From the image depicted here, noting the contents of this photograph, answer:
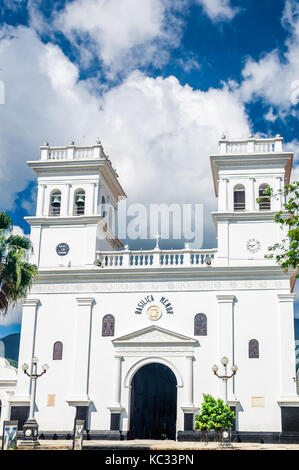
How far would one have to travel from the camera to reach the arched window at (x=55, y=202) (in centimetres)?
3447

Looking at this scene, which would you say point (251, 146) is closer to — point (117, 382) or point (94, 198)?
point (94, 198)

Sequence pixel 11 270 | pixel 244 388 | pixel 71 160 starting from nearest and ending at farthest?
1. pixel 11 270
2. pixel 244 388
3. pixel 71 160

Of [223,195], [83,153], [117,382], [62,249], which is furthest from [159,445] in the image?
[83,153]

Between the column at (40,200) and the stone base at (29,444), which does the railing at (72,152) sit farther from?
the stone base at (29,444)

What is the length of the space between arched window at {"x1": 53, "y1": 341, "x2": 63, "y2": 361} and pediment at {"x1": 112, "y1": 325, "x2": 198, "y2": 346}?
2738 mm

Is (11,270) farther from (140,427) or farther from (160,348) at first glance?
(140,427)

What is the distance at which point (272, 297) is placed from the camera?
1210 inches

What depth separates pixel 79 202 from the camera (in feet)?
113

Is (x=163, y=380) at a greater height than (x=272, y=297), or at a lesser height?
lesser

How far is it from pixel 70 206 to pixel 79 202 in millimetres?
552

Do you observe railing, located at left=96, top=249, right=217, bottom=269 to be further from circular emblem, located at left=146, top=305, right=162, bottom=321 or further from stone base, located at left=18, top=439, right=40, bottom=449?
stone base, located at left=18, top=439, right=40, bottom=449

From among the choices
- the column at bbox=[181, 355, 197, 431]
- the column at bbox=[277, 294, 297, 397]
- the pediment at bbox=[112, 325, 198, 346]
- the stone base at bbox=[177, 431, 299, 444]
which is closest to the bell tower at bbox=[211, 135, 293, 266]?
the column at bbox=[277, 294, 297, 397]

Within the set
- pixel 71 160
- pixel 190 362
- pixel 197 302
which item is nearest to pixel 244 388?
pixel 190 362

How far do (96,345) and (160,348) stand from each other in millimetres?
3215
